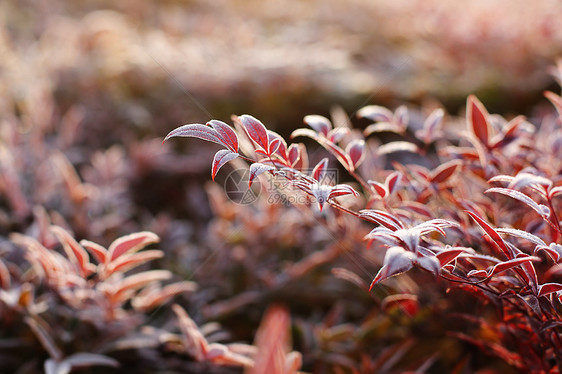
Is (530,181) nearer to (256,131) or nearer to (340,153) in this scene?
(340,153)

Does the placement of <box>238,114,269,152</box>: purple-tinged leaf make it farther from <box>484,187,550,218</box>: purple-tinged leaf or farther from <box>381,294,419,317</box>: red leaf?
<box>381,294,419,317</box>: red leaf

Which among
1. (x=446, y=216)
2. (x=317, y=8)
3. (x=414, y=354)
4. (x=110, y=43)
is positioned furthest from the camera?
(x=317, y=8)

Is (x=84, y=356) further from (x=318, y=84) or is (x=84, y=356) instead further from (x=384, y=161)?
(x=318, y=84)

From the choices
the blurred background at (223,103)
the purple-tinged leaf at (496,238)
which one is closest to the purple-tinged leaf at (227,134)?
the purple-tinged leaf at (496,238)

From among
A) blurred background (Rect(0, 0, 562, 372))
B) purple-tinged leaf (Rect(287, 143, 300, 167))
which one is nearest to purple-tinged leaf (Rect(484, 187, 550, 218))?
purple-tinged leaf (Rect(287, 143, 300, 167))

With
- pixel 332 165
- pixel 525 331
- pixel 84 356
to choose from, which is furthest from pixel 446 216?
pixel 332 165

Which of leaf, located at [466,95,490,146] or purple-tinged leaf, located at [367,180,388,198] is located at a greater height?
leaf, located at [466,95,490,146]

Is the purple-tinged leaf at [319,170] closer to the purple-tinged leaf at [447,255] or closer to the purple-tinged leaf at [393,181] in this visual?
the purple-tinged leaf at [393,181]

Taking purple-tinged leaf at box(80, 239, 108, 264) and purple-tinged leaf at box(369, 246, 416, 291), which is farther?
purple-tinged leaf at box(80, 239, 108, 264)

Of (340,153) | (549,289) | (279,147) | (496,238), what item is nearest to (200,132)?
(279,147)
